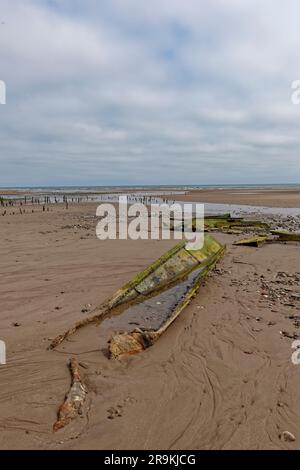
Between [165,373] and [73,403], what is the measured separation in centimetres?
159

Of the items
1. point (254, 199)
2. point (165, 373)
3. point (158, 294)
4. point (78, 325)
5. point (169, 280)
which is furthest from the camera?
point (254, 199)

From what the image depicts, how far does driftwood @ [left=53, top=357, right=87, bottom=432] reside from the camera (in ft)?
13.2

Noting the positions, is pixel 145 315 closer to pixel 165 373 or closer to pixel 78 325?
pixel 78 325

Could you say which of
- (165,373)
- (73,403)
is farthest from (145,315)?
(73,403)

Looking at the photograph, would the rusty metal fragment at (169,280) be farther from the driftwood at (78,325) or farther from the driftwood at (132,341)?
the driftwood at (78,325)

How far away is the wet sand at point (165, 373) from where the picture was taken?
3900mm

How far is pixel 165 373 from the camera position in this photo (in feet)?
17.1

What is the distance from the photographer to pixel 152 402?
448 cm

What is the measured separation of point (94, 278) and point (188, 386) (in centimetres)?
620

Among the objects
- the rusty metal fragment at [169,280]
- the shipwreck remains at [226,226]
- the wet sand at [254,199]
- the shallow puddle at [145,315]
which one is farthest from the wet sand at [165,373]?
the wet sand at [254,199]

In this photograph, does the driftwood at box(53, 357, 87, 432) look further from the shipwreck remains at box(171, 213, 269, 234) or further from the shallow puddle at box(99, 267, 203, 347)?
the shipwreck remains at box(171, 213, 269, 234)

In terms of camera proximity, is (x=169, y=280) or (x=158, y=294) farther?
(x=169, y=280)

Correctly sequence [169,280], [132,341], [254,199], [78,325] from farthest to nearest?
1. [254,199]
2. [169,280]
3. [78,325]
4. [132,341]

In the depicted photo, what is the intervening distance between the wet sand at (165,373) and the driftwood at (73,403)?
98 mm
